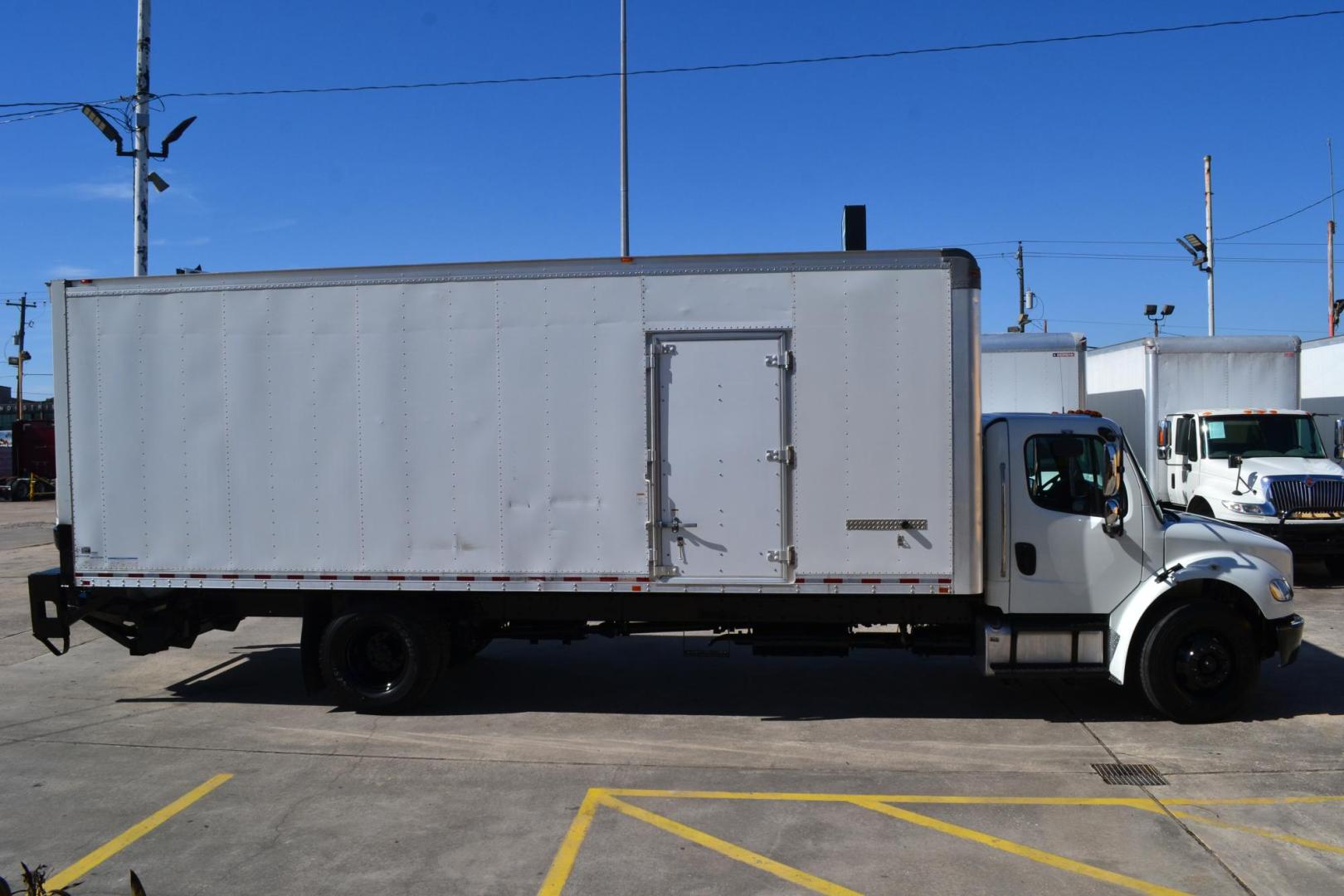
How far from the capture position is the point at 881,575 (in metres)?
7.00

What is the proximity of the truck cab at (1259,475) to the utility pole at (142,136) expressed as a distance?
1643 centimetres

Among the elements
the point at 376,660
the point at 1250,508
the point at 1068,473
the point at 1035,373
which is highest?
the point at 1035,373

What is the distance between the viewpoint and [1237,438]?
1444cm

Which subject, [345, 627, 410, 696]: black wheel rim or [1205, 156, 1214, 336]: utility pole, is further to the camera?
[1205, 156, 1214, 336]: utility pole

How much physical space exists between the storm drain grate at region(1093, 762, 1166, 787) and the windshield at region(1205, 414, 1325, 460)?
9.61m

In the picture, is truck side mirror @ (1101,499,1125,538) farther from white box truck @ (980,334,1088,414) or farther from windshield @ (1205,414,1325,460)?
windshield @ (1205,414,1325,460)

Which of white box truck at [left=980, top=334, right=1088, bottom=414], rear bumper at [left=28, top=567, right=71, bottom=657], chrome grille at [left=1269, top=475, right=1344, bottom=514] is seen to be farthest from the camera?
white box truck at [left=980, top=334, right=1088, bottom=414]

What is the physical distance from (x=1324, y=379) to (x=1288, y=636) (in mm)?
16041

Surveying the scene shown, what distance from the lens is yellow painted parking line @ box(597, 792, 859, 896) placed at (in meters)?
4.73

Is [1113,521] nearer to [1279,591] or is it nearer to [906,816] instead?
[1279,591]

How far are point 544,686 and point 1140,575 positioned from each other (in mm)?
4937

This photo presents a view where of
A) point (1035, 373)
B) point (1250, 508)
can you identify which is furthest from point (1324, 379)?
point (1035, 373)

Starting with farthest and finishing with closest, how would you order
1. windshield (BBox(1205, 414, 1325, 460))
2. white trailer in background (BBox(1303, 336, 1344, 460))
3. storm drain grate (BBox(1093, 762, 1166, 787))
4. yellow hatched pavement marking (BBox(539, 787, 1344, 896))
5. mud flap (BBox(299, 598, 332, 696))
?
white trailer in background (BBox(1303, 336, 1344, 460)) < windshield (BBox(1205, 414, 1325, 460)) < mud flap (BBox(299, 598, 332, 696)) < storm drain grate (BBox(1093, 762, 1166, 787)) < yellow hatched pavement marking (BBox(539, 787, 1344, 896))

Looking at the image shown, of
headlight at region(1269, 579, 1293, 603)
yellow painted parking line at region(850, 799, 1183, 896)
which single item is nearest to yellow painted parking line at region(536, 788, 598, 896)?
yellow painted parking line at region(850, 799, 1183, 896)
